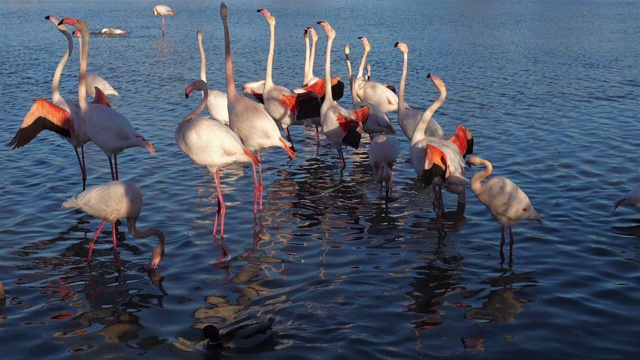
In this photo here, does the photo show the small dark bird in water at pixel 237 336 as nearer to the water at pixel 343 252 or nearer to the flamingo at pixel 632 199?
the water at pixel 343 252

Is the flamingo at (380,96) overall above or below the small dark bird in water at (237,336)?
above

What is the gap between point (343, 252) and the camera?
810 cm

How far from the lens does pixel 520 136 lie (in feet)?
43.5

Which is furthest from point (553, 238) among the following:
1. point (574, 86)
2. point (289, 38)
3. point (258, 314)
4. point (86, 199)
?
point (289, 38)

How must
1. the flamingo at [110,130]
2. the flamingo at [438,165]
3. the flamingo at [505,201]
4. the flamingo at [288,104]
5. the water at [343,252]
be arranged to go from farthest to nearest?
the flamingo at [288,104], the flamingo at [110,130], the flamingo at [438,165], the flamingo at [505,201], the water at [343,252]

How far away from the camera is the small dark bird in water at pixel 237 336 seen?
573cm

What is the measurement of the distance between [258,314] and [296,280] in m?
0.87

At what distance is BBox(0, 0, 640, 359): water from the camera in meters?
6.17

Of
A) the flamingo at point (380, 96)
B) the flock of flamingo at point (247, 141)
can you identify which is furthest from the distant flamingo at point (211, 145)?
the flamingo at point (380, 96)

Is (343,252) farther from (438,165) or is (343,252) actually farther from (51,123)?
(51,123)

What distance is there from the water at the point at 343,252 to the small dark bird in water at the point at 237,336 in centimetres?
16

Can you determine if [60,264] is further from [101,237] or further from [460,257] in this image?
[460,257]

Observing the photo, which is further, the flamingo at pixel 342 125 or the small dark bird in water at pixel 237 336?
the flamingo at pixel 342 125

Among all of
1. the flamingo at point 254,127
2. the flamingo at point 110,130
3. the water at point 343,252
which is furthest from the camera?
the flamingo at point 254,127
